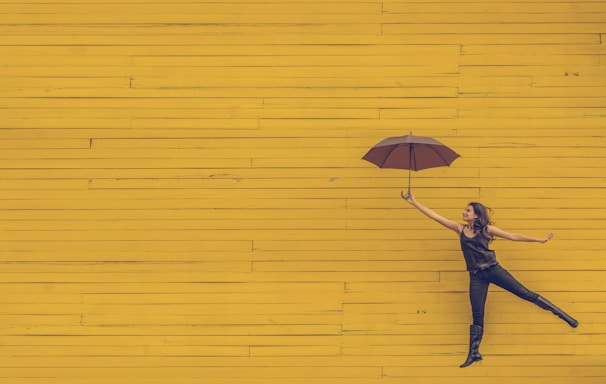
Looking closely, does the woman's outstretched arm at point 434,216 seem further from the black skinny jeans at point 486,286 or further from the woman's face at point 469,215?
the black skinny jeans at point 486,286

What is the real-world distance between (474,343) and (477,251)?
100 cm

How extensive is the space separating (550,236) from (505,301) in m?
1.03

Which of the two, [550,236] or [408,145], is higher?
[408,145]

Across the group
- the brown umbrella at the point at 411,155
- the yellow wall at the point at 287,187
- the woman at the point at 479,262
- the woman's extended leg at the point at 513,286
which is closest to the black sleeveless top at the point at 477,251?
the woman at the point at 479,262

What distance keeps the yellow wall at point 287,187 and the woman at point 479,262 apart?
0.35m

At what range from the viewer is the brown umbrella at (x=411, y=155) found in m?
9.29

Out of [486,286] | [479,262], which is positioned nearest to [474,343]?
[486,286]

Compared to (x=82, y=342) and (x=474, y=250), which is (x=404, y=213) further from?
(x=82, y=342)

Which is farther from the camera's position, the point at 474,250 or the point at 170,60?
the point at 170,60

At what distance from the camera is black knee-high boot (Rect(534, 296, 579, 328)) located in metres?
9.38

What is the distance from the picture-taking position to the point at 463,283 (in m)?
9.81

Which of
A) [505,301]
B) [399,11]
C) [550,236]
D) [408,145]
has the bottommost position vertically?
[505,301]

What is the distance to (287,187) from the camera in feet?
32.5

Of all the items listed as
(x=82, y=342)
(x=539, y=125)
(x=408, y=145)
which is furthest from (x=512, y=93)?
(x=82, y=342)
